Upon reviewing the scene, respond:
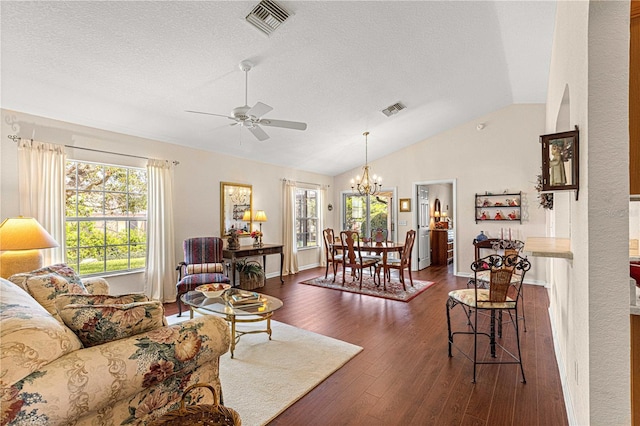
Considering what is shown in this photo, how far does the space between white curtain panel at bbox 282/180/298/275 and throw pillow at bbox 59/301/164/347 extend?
17.3 ft

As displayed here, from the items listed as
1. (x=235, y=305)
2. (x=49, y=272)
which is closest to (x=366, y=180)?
(x=235, y=305)

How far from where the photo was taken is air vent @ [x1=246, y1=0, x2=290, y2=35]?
2.52m

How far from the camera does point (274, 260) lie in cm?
665

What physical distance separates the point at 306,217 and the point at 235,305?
15.9 feet

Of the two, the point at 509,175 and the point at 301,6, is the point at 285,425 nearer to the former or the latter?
the point at 301,6

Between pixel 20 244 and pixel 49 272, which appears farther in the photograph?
pixel 20 244

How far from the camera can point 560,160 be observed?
70.8 inches

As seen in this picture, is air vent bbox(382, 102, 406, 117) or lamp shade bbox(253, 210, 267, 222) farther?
lamp shade bbox(253, 210, 267, 222)

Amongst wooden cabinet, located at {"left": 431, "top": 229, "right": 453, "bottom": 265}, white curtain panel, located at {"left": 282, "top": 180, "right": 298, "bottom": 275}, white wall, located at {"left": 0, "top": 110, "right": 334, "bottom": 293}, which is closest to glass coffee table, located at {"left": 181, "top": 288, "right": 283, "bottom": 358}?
white wall, located at {"left": 0, "top": 110, "right": 334, "bottom": 293}

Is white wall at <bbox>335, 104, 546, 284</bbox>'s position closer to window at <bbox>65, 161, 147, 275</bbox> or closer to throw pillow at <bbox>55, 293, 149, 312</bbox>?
window at <bbox>65, 161, 147, 275</bbox>

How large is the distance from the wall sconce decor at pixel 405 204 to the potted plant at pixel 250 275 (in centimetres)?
371

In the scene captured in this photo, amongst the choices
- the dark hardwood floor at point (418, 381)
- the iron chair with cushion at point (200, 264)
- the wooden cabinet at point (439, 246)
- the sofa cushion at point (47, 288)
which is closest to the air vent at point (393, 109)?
the dark hardwood floor at point (418, 381)

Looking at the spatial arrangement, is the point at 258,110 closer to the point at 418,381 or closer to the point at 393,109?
the point at 418,381

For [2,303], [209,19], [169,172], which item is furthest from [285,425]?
[169,172]
